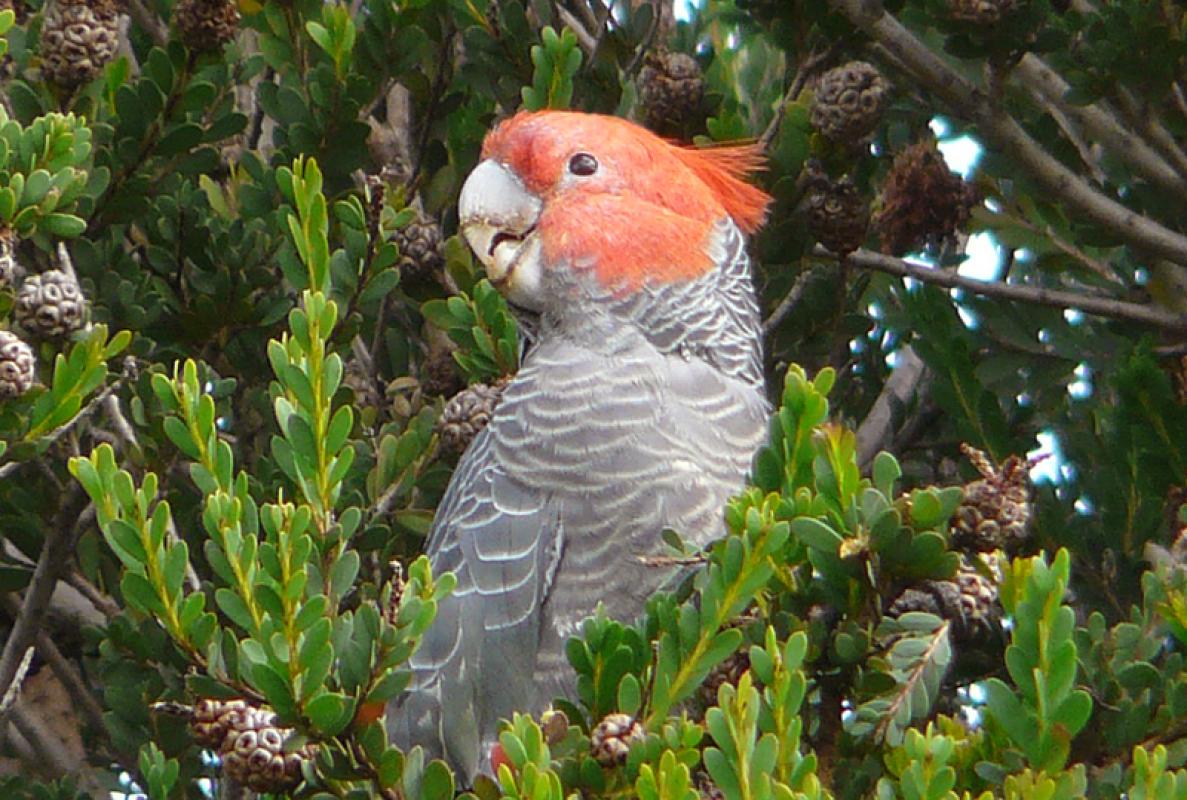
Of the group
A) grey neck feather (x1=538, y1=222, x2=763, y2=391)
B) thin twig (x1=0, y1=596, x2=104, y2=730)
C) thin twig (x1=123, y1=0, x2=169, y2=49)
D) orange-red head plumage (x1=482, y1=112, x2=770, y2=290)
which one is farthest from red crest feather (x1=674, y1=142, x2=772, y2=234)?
thin twig (x1=0, y1=596, x2=104, y2=730)

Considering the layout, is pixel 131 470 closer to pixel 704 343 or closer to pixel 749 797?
pixel 704 343

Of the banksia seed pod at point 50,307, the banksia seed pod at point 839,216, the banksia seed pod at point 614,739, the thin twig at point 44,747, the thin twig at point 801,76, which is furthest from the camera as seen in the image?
the thin twig at point 44,747

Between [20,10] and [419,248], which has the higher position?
[20,10]

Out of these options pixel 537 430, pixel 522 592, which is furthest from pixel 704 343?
pixel 522 592

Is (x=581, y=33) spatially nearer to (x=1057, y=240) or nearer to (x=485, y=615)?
(x=1057, y=240)

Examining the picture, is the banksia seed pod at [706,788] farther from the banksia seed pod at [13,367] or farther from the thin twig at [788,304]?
the thin twig at [788,304]

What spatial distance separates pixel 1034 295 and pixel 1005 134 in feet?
1.08

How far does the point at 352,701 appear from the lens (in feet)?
6.94

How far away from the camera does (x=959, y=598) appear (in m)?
2.27

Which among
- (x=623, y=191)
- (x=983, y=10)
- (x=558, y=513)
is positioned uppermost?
(x=983, y=10)

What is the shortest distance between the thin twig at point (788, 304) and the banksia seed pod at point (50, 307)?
157 cm

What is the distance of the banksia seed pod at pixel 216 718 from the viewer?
2.37m

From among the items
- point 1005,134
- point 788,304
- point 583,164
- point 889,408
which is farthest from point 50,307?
point 889,408

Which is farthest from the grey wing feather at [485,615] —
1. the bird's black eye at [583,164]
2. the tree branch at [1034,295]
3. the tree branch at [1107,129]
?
the tree branch at [1107,129]
